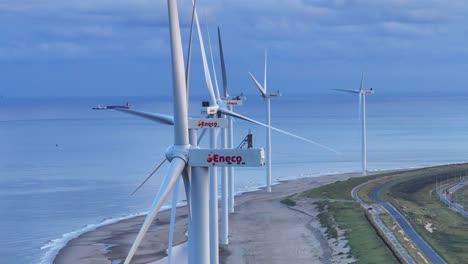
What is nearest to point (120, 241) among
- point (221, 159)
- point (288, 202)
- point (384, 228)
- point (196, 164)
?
point (384, 228)

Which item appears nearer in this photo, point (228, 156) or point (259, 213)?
point (228, 156)

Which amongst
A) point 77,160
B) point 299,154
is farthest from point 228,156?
point 299,154

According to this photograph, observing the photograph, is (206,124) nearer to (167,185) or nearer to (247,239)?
(167,185)

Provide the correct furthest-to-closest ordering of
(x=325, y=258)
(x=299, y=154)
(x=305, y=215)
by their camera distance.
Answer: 1. (x=299, y=154)
2. (x=305, y=215)
3. (x=325, y=258)

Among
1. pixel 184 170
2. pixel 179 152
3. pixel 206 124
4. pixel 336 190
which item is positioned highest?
pixel 206 124

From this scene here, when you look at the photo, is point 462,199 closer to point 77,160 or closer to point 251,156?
point 251,156

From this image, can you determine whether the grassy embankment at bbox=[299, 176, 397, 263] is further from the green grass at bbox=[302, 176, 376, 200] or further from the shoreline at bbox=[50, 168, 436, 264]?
the shoreline at bbox=[50, 168, 436, 264]
